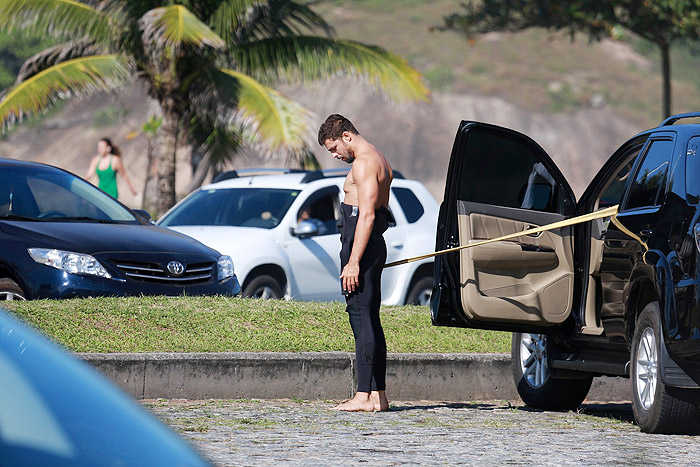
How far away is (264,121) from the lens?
20797mm

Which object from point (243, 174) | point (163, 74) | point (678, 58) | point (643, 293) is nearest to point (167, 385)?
point (643, 293)

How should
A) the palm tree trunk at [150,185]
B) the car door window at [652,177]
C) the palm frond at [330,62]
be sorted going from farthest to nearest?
1. the palm tree trunk at [150,185]
2. the palm frond at [330,62]
3. the car door window at [652,177]

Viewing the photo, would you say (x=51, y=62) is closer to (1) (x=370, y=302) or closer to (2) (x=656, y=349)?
(1) (x=370, y=302)

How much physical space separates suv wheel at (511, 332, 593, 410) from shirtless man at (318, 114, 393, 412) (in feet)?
3.98

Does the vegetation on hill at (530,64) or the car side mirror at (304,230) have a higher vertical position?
the vegetation on hill at (530,64)

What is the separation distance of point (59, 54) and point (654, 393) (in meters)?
18.3

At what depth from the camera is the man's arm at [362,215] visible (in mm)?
7570

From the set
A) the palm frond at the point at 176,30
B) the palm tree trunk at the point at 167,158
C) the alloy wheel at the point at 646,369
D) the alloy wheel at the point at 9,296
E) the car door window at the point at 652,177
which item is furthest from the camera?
the palm tree trunk at the point at 167,158

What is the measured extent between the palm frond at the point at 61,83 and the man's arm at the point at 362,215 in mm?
14127

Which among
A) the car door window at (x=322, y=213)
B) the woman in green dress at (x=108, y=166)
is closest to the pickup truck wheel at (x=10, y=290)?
the car door window at (x=322, y=213)

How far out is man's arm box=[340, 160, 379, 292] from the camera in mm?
7570

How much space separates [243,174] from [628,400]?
6.70m

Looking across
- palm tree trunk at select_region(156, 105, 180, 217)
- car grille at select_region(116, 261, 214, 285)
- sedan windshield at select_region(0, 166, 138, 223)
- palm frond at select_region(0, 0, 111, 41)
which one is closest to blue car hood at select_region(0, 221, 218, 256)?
car grille at select_region(116, 261, 214, 285)

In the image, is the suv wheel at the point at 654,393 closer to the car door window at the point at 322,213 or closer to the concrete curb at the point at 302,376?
the concrete curb at the point at 302,376
